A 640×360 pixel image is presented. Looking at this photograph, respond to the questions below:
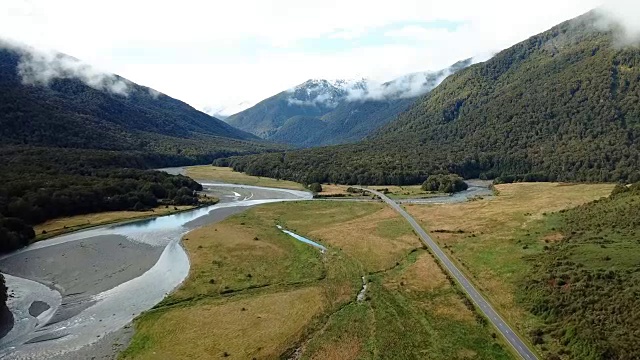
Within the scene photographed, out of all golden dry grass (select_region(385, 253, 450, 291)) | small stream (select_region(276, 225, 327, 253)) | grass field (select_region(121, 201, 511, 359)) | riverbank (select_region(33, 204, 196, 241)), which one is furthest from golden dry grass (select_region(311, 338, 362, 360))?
riverbank (select_region(33, 204, 196, 241))

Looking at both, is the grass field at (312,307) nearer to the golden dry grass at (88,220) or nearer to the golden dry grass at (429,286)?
the golden dry grass at (429,286)

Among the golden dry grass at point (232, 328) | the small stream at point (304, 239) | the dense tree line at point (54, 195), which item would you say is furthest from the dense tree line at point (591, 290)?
the dense tree line at point (54, 195)

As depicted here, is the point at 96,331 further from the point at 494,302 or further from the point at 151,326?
the point at 494,302

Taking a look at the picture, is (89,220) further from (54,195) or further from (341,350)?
(341,350)

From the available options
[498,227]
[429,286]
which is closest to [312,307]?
[429,286]

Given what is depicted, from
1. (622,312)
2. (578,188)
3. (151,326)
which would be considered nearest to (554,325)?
(622,312)
